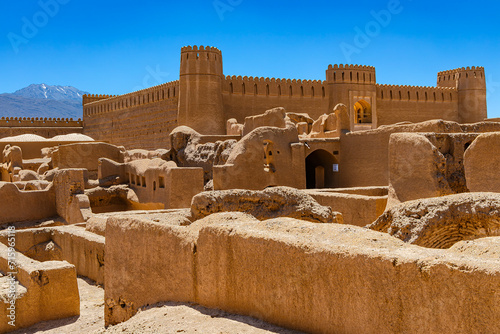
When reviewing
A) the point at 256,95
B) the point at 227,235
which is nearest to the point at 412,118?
the point at 256,95

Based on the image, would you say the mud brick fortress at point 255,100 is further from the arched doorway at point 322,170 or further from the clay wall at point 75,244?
the clay wall at point 75,244

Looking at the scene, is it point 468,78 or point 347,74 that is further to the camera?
point 468,78

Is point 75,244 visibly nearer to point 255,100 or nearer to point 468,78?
point 255,100

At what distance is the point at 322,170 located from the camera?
16391 millimetres

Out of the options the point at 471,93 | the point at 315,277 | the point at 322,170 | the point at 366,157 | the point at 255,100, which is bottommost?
the point at 315,277

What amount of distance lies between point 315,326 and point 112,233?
2800mm

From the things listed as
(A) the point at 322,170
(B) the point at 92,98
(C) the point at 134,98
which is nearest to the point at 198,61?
(C) the point at 134,98

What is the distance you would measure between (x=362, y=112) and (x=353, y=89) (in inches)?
83.6

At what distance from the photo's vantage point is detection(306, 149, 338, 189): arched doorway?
50.5 ft

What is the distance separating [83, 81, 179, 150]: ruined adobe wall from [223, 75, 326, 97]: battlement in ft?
11.0

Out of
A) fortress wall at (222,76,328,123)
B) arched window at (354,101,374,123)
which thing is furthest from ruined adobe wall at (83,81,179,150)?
arched window at (354,101,374,123)

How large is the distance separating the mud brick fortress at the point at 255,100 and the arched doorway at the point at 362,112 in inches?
2.5

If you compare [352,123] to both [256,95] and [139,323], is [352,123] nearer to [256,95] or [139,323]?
[256,95]

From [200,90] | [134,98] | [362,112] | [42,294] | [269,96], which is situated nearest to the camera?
[42,294]
